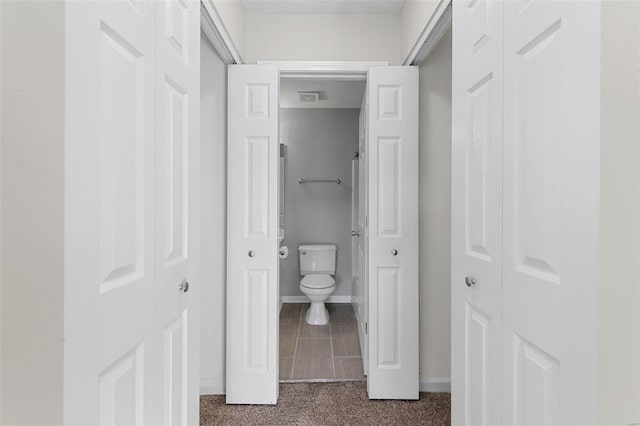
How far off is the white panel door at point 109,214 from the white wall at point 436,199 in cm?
178

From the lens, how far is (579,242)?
744 mm

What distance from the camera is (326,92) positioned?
148 inches

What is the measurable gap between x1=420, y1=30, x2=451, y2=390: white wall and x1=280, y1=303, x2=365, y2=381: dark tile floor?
63cm

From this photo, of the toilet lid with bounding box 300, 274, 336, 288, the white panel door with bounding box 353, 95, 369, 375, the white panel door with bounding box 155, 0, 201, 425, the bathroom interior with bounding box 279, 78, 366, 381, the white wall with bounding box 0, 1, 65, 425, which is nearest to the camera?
the white wall with bounding box 0, 1, 65, 425

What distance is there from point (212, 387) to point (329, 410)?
78cm

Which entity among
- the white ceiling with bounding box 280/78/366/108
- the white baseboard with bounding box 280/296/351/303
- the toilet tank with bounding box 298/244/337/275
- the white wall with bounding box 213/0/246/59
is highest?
the white ceiling with bounding box 280/78/366/108

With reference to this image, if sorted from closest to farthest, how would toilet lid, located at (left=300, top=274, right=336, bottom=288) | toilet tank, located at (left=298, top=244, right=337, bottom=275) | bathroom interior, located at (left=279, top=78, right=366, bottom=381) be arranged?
1. toilet lid, located at (left=300, top=274, right=336, bottom=288)
2. toilet tank, located at (left=298, top=244, right=337, bottom=275)
3. bathroom interior, located at (left=279, top=78, right=366, bottom=381)

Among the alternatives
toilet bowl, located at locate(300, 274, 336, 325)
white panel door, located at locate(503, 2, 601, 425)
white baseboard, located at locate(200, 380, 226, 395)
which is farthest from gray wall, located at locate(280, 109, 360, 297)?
white panel door, located at locate(503, 2, 601, 425)

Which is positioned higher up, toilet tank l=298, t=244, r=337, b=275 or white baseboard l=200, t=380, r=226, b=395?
toilet tank l=298, t=244, r=337, b=275

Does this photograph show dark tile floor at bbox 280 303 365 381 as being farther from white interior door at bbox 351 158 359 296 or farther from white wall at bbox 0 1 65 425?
white wall at bbox 0 1 65 425

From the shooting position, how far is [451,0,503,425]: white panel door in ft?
3.52

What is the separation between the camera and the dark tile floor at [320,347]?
8.53 feet

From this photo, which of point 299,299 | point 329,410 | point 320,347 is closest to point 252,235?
point 329,410

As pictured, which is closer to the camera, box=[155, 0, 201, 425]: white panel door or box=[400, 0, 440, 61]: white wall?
box=[155, 0, 201, 425]: white panel door
